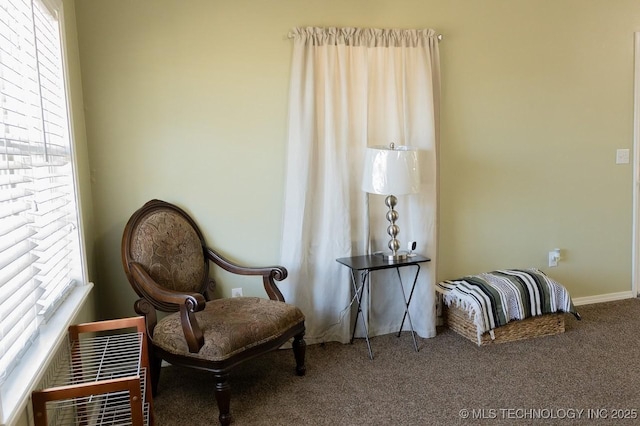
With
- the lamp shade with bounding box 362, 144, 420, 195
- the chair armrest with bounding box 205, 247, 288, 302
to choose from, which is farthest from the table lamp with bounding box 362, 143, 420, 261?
the chair armrest with bounding box 205, 247, 288, 302

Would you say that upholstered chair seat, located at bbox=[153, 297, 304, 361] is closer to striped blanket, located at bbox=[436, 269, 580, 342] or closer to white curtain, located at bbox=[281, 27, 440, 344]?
white curtain, located at bbox=[281, 27, 440, 344]

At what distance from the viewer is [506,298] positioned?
3336 millimetres

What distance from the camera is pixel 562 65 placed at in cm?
396

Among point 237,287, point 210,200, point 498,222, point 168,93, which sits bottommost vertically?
point 237,287

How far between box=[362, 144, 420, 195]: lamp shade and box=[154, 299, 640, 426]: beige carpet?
108 centimetres

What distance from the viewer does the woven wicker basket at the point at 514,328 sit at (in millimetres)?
3367

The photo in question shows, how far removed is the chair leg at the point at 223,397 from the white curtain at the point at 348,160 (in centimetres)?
97

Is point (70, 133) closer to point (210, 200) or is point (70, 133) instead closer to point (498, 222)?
point (210, 200)

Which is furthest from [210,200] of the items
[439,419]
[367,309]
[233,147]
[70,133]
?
[439,419]

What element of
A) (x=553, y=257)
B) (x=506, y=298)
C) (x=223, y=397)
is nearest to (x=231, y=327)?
(x=223, y=397)

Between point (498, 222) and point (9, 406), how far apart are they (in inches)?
135

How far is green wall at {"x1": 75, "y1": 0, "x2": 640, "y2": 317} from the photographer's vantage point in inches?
120

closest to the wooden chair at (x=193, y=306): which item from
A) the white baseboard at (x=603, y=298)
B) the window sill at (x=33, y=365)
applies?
the window sill at (x=33, y=365)

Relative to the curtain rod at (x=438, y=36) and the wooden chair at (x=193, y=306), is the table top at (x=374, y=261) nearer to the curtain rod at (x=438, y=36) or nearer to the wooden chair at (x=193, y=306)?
the wooden chair at (x=193, y=306)
